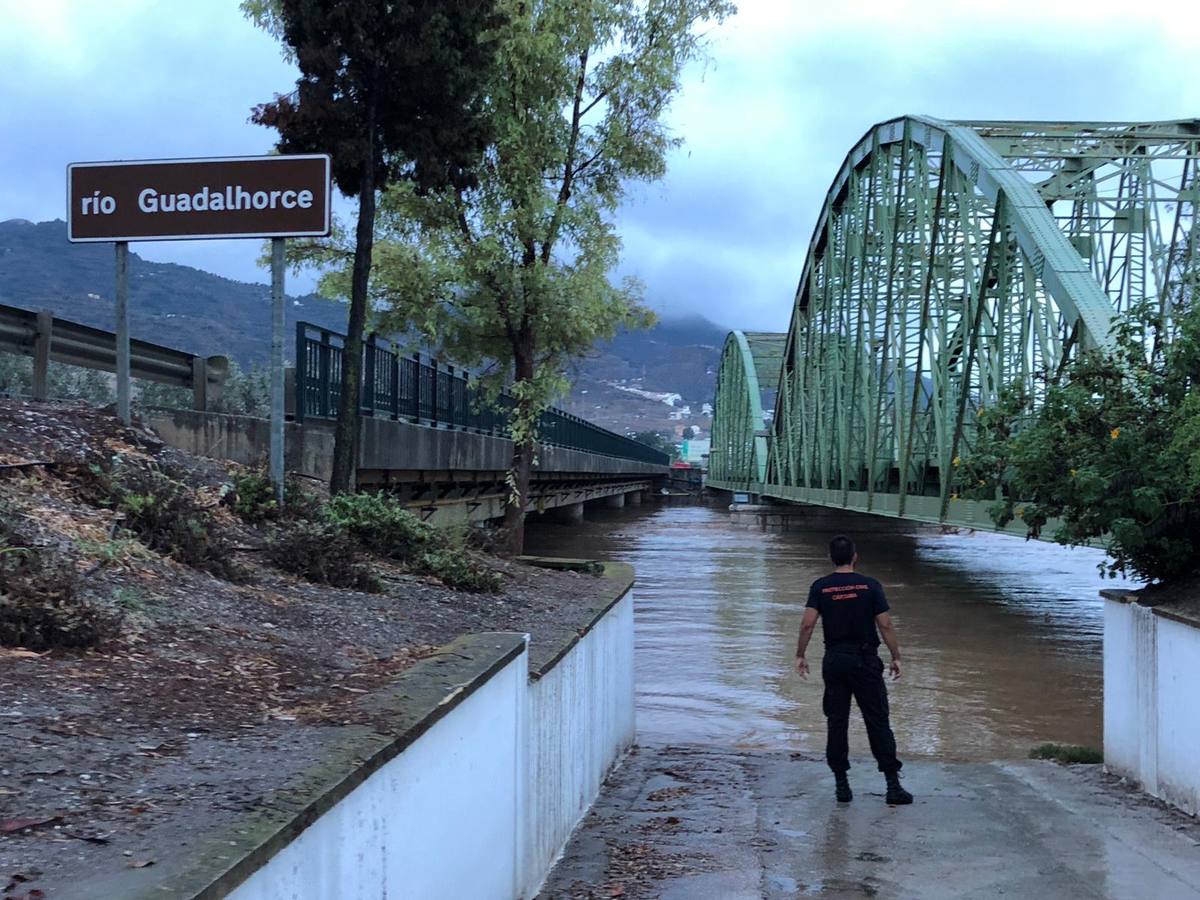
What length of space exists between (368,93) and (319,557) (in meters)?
4.37

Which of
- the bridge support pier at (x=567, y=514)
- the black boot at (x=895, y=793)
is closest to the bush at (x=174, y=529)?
the black boot at (x=895, y=793)

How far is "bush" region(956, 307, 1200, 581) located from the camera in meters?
8.24

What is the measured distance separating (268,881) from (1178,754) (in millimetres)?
6117

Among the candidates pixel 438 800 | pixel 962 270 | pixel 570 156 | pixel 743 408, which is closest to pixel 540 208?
pixel 570 156

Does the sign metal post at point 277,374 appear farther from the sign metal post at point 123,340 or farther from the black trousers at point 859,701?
the black trousers at point 859,701

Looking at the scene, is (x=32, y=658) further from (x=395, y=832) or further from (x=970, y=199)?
(x=970, y=199)

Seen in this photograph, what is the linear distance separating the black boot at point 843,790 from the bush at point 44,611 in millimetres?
4533

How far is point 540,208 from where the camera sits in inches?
543

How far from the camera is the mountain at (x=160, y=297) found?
14425cm

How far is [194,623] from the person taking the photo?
204 inches

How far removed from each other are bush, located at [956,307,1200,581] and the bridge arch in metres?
54.6

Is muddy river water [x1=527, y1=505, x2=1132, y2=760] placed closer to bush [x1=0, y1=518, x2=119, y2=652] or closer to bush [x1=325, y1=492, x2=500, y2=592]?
bush [x1=325, y1=492, x2=500, y2=592]

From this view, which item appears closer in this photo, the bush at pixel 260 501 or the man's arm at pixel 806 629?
the man's arm at pixel 806 629

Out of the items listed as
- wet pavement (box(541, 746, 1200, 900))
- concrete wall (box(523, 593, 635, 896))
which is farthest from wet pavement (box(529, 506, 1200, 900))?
concrete wall (box(523, 593, 635, 896))
